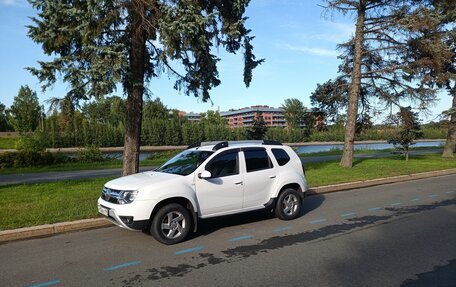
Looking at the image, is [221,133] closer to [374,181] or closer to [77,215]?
[374,181]

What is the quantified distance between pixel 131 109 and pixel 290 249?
281 inches

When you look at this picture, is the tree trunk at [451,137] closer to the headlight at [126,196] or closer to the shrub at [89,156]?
the shrub at [89,156]

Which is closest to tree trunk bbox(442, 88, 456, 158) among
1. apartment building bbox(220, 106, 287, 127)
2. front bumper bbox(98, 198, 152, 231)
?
front bumper bbox(98, 198, 152, 231)

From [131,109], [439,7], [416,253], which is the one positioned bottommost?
[416,253]

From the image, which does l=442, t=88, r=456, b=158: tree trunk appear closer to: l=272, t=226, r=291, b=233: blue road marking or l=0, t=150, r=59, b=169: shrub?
l=272, t=226, r=291, b=233: blue road marking

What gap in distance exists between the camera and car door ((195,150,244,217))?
6.94m

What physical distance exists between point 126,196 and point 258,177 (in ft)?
8.77

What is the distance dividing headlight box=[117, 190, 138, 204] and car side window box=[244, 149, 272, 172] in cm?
239

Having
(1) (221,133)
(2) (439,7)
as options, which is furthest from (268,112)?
(2) (439,7)

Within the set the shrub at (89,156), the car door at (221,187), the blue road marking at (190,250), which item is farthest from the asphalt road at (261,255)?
the shrub at (89,156)

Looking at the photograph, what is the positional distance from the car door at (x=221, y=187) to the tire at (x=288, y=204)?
112 cm

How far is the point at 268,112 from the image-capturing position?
16700cm

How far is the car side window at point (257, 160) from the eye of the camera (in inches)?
306

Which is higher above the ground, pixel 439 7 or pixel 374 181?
pixel 439 7
